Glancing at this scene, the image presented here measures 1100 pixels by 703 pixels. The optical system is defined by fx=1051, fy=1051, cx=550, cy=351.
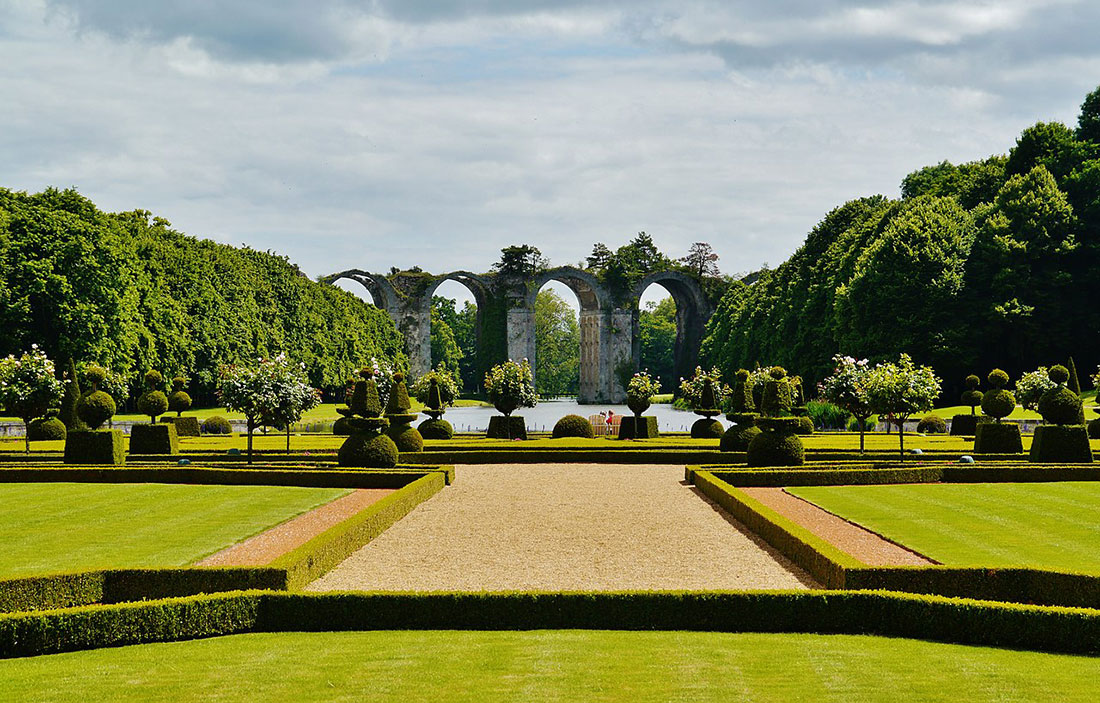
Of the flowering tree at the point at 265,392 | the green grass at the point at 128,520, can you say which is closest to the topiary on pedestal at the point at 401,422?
the flowering tree at the point at 265,392

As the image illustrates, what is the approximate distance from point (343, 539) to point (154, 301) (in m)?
39.3

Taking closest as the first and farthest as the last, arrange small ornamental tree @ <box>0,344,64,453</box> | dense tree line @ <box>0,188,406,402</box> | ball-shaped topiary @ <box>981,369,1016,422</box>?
1. small ornamental tree @ <box>0,344,64,453</box>
2. ball-shaped topiary @ <box>981,369,1016,422</box>
3. dense tree line @ <box>0,188,406,402</box>

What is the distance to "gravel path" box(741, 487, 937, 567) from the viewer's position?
11031mm

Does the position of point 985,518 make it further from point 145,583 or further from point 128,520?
point 128,520

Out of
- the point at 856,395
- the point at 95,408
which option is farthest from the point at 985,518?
the point at 95,408

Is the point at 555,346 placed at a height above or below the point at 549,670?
above

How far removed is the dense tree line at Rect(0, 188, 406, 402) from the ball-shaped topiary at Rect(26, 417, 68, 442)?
19.0ft

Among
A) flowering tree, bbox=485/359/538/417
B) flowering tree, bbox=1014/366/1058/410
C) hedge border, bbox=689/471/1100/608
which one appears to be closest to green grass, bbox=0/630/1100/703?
hedge border, bbox=689/471/1100/608

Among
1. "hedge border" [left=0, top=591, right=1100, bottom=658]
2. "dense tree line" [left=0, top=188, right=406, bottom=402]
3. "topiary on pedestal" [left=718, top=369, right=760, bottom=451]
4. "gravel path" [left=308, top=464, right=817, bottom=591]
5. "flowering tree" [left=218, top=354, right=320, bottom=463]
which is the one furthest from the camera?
"dense tree line" [left=0, top=188, right=406, bottom=402]

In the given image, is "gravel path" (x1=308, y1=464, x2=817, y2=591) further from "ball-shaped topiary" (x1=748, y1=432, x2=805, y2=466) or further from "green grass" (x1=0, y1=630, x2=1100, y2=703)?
"ball-shaped topiary" (x1=748, y1=432, x2=805, y2=466)

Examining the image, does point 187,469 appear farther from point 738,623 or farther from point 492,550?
point 738,623

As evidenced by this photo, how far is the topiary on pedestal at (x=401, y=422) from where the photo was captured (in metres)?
24.1

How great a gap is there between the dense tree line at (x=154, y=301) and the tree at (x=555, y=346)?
31523mm

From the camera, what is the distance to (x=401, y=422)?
80.4ft
